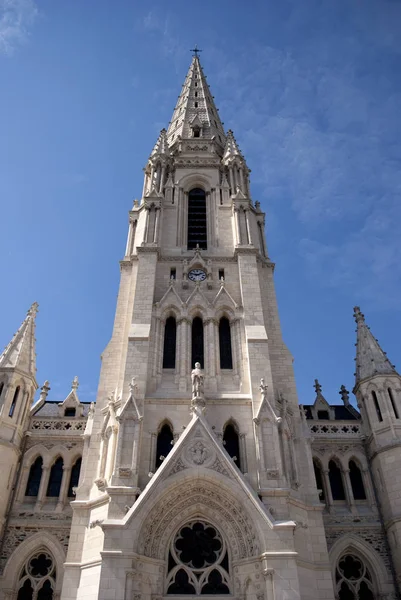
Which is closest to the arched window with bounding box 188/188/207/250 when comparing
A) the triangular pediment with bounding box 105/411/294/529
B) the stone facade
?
the stone facade

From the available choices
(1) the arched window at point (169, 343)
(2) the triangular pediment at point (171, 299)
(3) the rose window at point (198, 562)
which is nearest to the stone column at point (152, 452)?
(3) the rose window at point (198, 562)

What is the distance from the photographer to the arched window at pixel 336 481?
2153 cm

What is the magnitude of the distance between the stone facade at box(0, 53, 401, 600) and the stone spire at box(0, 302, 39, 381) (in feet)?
0.26

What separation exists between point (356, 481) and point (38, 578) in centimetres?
1392

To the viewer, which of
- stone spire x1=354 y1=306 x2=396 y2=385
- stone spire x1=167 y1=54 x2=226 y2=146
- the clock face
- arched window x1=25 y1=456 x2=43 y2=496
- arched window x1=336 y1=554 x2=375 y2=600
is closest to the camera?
arched window x1=336 y1=554 x2=375 y2=600

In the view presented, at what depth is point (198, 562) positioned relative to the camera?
16453mm

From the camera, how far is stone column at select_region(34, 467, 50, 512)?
19.7 metres

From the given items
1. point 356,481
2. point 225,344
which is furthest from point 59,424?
point 356,481

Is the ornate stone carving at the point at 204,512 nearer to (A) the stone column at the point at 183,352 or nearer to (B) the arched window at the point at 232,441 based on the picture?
(B) the arched window at the point at 232,441

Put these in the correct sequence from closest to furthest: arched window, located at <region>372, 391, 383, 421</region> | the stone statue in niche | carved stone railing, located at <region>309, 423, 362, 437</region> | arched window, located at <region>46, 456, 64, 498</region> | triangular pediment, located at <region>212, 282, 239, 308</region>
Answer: the stone statue in niche → arched window, located at <region>46, 456, 64, 498</region> → arched window, located at <region>372, 391, 383, 421</region> → carved stone railing, located at <region>309, 423, 362, 437</region> → triangular pediment, located at <region>212, 282, 239, 308</region>

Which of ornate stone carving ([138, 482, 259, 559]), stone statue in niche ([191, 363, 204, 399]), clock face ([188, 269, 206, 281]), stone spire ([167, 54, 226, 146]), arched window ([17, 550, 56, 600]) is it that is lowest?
arched window ([17, 550, 56, 600])

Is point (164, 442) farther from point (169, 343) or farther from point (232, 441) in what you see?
point (169, 343)

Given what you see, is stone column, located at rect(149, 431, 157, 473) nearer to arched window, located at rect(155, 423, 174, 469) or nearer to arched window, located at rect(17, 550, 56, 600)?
arched window, located at rect(155, 423, 174, 469)

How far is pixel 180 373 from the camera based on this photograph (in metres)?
21.0
